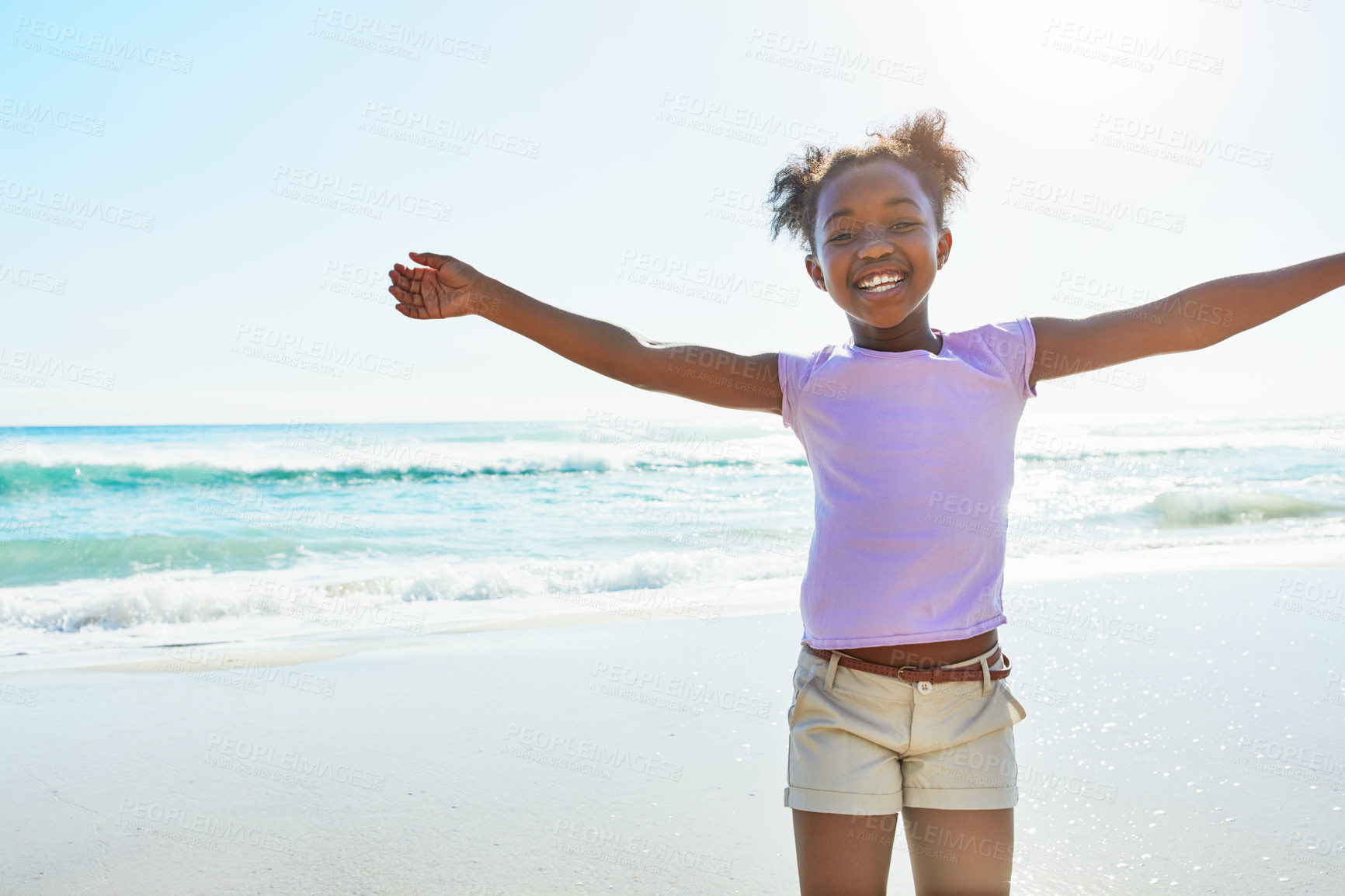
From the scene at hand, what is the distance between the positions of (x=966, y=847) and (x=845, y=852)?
245mm

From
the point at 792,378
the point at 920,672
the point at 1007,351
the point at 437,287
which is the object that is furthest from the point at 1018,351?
the point at 437,287

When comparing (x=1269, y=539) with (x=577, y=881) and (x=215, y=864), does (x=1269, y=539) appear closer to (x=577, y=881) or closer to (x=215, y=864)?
(x=577, y=881)

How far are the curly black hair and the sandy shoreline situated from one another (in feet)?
6.51

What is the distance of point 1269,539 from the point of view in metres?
10.3

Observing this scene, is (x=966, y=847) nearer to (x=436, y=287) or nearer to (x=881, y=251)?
(x=881, y=251)

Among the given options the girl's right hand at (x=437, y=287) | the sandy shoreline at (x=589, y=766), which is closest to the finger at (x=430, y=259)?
the girl's right hand at (x=437, y=287)

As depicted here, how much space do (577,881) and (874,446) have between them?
5.91 ft

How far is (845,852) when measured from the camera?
1772 mm

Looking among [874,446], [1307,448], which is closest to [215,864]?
[874,446]

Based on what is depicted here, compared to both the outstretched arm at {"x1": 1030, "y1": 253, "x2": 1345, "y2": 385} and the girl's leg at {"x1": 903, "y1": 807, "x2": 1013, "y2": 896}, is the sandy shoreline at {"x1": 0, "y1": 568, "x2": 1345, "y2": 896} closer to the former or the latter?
the girl's leg at {"x1": 903, "y1": 807, "x2": 1013, "y2": 896}

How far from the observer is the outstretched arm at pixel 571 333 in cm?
195

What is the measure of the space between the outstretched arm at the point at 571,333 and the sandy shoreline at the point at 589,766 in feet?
5.53

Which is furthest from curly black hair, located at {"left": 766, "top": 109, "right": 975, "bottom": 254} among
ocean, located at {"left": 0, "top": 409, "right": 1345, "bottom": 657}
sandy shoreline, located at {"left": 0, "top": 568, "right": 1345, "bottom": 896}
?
ocean, located at {"left": 0, "top": 409, "right": 1345, "bottom": 657}

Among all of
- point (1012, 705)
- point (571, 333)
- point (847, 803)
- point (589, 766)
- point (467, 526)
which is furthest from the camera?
point (467, 526)
